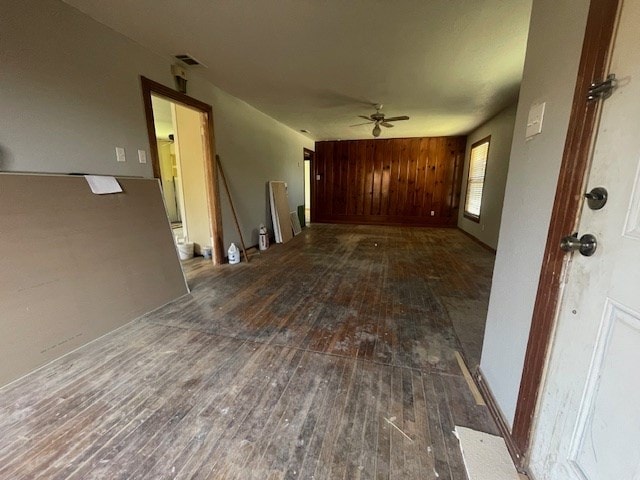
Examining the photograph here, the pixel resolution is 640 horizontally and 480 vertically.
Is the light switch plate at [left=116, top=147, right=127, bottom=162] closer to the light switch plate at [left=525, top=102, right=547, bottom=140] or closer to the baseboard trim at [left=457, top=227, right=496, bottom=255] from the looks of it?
the light switch plate at [left=525, top=102, right=547, bottom=140]

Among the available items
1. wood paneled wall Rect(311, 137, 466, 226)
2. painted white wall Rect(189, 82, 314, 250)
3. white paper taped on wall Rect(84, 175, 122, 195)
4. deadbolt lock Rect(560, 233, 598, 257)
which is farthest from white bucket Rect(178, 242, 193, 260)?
wood paneled wall Rect(311, 137, 466, 226)

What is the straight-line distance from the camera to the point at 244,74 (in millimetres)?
3084

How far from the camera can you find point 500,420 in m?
1.26

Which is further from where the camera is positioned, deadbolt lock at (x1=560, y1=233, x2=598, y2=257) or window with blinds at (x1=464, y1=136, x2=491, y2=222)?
window with blinds at (x1=464, y1=136, x2=491, y2=222)

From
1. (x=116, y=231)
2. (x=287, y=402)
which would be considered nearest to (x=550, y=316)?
(x=287, y=402)

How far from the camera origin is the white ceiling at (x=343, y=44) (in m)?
1.93

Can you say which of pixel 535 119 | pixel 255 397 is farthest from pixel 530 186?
pixel 255 397

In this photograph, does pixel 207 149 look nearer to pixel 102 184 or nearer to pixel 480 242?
pixel 102 184

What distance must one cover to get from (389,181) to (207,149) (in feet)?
17.0

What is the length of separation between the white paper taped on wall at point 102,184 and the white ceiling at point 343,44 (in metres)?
1.22

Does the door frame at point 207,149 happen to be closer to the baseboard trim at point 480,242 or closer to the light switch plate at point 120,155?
the light switch plate at point 120,155

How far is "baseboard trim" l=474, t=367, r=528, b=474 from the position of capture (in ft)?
3.52

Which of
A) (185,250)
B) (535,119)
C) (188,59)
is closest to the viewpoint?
(535,119)

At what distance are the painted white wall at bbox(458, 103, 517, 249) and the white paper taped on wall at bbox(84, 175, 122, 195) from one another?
194 inches
